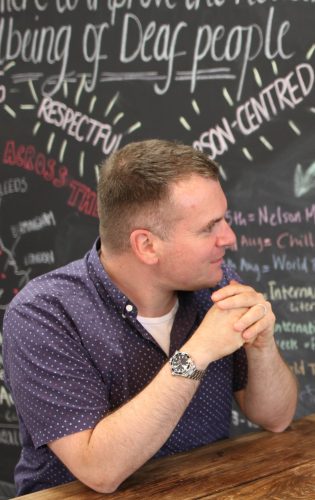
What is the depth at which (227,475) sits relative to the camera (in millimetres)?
1522

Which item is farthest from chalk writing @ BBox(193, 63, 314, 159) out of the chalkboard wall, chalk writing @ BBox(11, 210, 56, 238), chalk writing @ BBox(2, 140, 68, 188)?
chalk writing @ BBox(11, 210, 56, 238)

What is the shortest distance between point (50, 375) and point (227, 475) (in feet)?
1.40

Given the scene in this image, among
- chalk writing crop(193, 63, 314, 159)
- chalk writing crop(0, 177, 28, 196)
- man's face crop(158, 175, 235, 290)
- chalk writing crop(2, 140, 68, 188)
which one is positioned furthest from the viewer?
chalk writing crop(0, 177, 28, 196)

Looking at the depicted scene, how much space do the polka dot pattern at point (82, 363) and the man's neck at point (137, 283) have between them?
4 cm

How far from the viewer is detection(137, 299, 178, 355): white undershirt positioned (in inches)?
71.7

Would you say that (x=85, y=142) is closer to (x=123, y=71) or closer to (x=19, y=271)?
(x=123, y=71)

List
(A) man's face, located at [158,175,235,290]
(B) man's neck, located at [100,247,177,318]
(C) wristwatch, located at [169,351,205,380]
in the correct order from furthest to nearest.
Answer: (B) man's neck, located at [100,247,177,318] → (A) man's face, located at [158,175,235,290] → (C) wristwatch, located at [169,351,205,380]

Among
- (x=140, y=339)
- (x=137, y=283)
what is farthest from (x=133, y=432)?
(x=137, y=283)

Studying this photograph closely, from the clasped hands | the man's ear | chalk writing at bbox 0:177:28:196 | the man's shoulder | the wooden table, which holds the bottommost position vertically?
the wooden table

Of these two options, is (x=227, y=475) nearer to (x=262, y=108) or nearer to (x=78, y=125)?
(x=262, y=108)

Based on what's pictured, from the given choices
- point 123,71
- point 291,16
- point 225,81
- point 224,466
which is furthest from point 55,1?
point 224,466

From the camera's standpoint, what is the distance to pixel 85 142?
9.96 ft

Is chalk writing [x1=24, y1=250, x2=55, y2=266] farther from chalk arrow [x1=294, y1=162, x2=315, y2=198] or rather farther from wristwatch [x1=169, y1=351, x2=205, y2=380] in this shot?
wristwatch [x1=169, y1=351, x2=205, y2=380]

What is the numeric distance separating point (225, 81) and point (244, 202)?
436 millimetres
